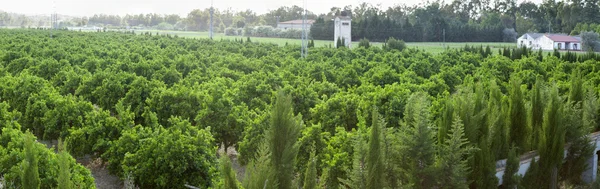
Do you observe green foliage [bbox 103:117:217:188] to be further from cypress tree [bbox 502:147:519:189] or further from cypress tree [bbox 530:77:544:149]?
cypress tree [bbox 530:77:544:149]

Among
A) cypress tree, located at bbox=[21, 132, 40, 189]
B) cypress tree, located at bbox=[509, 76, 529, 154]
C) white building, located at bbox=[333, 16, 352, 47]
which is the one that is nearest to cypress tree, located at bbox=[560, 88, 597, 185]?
cypress tree, located at bbox=[509, 76, 529, 154]

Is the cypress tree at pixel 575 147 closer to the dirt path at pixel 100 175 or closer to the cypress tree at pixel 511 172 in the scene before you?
the cypress tree at pixel 511 172

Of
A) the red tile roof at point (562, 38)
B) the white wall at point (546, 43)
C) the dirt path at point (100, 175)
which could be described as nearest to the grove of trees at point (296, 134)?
the dirt path at point (100, 175)

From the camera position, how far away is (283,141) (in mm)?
8297

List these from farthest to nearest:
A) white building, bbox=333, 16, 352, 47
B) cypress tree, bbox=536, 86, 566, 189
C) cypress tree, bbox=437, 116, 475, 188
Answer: white building, bbox=333, 16, 352, 47, cypress tree, bbox=536, 86, 566, 189, cypress tree, bbox=437, 116, 475, 188

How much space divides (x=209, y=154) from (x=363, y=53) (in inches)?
1271

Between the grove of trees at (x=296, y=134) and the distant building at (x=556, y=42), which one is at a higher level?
the distant building at (x=556, y=42)

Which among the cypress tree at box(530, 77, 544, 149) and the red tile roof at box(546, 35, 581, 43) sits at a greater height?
the red tile roof at box(546, 35, 581, 43)

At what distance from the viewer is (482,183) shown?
1148cm

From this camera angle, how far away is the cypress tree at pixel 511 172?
12.2 m

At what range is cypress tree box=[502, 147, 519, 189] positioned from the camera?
1218cm

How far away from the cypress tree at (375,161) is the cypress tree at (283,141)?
985mm

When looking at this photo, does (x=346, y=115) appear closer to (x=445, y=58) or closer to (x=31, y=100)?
(x=31, y=100)

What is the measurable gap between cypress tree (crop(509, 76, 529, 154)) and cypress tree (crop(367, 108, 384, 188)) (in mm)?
6244
